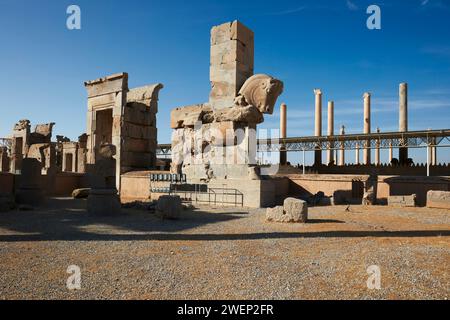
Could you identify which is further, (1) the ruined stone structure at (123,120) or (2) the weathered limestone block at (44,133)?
(2) the weathered limestone block at (44,133)

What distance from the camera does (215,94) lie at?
11727 mm

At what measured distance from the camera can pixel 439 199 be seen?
10.5m

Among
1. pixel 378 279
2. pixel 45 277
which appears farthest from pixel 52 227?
pixel 378 279

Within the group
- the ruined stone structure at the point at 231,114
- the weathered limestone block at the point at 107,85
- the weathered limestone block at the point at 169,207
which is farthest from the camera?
the weathered limestone block at the point at 107,85

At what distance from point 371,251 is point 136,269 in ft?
10.7

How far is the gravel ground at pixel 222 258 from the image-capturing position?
3.25m

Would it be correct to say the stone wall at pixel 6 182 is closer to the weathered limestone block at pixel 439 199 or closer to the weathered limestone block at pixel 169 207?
the weathered limestone block at pixel 169 207

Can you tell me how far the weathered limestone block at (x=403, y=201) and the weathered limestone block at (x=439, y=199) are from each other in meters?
0.46

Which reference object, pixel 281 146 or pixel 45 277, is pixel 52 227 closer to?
pixel 45 277

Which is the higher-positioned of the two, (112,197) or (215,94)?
(215,94)

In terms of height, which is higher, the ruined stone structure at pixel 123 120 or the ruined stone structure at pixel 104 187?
the ruined stone structure at pixel 123 120

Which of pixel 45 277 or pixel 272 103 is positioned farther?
pixel 272 103

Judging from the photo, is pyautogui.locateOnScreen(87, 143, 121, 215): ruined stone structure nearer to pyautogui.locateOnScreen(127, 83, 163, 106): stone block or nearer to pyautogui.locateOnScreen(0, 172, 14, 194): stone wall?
pyautogui.locateOnScreen(0, 172, 14, 194): stone wall

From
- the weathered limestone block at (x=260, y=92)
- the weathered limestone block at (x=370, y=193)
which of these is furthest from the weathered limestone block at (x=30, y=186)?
the weathered limestone block at (x=370, y=193)
